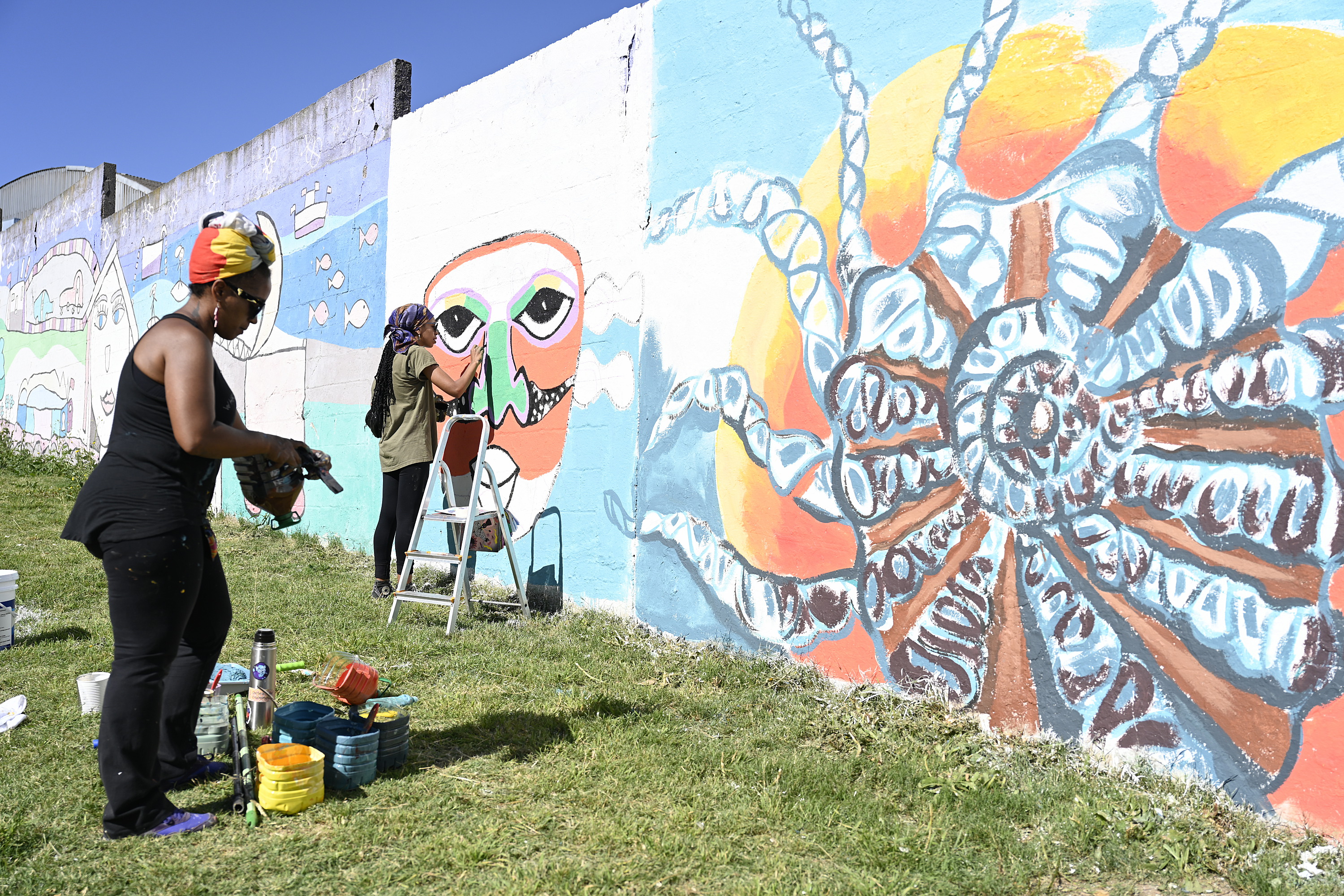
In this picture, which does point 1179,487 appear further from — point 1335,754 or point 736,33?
point 736,33

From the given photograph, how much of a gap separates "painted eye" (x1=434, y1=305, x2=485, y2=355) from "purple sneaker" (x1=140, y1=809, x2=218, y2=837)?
4.09m

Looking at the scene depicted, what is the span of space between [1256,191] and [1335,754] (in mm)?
1727

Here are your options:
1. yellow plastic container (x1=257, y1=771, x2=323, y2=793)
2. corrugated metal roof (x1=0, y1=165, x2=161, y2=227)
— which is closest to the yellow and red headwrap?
yellow plastic container (x1=257, y1=771, x2=323, y2=793)

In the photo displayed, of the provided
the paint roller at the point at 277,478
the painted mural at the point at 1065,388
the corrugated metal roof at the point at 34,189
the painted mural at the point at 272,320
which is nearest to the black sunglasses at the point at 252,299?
the paint roller at the point at 277,478

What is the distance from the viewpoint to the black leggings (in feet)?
19.3

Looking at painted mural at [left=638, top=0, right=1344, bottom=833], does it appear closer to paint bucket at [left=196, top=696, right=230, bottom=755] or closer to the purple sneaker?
paint bucket at [left=196, top=696, right=230, bottom=755]

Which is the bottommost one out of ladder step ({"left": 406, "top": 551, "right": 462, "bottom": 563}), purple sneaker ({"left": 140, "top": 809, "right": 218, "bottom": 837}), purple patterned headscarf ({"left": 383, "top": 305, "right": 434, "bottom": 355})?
purple sneaker ({"left": 140, "top": 809, "right": 218, "bottom": 837})

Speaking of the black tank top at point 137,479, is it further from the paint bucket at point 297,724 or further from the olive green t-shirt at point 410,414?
the olive green t-shirt at point 410,414

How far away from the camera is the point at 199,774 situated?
2996mm

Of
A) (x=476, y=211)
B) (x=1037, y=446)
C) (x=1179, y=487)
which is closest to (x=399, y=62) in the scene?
(x=476, y=211)

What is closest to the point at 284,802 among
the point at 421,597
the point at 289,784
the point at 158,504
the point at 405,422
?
the point at 289,784

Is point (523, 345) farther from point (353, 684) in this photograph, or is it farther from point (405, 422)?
point (353, 684)

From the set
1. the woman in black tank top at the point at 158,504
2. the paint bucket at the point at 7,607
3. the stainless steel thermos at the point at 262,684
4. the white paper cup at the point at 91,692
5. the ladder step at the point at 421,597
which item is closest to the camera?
the woman in black tank top at the point at 158,504

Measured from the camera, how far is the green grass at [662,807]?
96.2 inches
